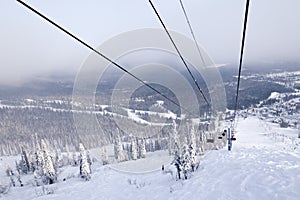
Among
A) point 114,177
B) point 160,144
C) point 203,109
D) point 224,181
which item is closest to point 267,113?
point 203,109

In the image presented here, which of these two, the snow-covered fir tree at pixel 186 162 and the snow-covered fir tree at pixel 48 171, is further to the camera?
the snow-covered fir tree at pixel 48 171

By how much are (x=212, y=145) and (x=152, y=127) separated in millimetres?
91092

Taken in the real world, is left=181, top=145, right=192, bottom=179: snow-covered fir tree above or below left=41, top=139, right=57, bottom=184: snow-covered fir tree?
above

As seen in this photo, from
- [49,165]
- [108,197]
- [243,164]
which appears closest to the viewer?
[243,164]

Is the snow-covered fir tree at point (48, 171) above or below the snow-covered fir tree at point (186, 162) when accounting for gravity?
below

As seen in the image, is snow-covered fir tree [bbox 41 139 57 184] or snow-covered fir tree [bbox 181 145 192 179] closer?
snow-covered fir tree [bbox 181 145 192 179]

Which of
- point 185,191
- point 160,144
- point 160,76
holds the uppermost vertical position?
point 160,76

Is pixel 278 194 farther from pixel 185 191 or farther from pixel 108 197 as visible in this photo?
pixel 108 197

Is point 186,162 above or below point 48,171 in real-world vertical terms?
above

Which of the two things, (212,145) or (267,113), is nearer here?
(212,145)

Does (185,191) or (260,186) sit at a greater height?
(260,186)

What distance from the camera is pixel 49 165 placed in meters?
43.5

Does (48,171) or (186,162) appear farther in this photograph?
(48,171)

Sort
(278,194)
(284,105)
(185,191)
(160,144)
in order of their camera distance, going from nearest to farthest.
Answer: (278,194), (185,191), (160,144), (284,105)
